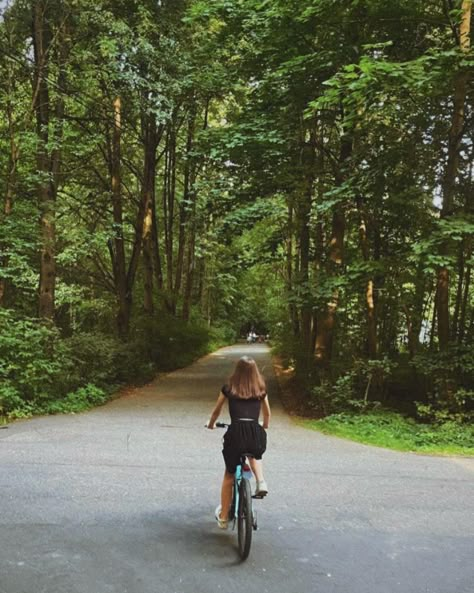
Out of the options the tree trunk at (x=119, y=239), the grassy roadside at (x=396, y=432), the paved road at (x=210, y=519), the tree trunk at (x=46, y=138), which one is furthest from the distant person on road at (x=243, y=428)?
the tree trunk at (x=119, y=239)

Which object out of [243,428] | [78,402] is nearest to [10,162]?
[78,402]

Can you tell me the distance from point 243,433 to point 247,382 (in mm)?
458

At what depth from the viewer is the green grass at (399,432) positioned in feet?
29.0

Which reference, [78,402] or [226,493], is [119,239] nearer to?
[78,402]

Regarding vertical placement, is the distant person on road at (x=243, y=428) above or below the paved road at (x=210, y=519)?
above

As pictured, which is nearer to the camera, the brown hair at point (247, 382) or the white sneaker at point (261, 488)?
the white sneaker at point (261, 488)

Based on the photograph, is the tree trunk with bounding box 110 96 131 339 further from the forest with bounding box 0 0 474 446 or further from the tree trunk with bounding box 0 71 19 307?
the tree trunk with bounding box 0 71 19 307

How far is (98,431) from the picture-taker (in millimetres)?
9516

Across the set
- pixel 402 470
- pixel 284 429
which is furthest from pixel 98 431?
pixel 402 470

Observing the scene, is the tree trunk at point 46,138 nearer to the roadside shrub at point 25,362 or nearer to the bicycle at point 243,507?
the roadside shrub at point 25,362

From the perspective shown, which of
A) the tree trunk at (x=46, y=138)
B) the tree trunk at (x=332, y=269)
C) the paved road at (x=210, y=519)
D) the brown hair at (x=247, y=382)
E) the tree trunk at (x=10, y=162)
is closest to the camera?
the paved road at (x=210, y=519)

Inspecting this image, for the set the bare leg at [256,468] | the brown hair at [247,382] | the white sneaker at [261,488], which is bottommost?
the white sneaker at [261,488]

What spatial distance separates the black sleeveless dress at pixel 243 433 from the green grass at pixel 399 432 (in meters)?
5.16

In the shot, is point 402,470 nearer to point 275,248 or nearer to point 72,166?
point 275,248
